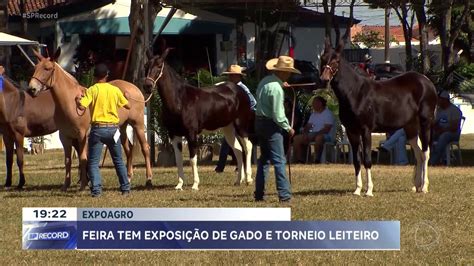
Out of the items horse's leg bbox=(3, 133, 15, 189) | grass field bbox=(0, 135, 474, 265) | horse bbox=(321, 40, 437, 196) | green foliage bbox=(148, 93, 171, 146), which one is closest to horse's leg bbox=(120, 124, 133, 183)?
grass field bbox=(0, 135, 474, 265)

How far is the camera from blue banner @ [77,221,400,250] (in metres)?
9.61

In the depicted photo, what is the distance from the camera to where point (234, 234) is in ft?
31.6

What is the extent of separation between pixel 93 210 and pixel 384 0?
23.3 meters

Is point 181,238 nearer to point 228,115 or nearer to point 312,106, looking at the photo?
point 228,115

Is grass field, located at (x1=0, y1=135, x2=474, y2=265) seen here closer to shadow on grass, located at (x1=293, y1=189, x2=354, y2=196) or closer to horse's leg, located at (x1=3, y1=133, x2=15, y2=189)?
shadow on grass, located at (x1=293, y1=189, x2=354, y2=196)

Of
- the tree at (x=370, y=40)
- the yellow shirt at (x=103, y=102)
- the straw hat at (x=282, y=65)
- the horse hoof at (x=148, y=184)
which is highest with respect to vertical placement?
the straw hat at (x=282, y=65)

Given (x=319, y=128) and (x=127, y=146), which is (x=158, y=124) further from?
(x=127, y=146)

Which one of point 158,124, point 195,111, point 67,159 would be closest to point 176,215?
point 195,111

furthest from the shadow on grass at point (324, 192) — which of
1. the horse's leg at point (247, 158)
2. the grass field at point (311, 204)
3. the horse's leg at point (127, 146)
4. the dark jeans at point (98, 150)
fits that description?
the horse's leg at point (127, 146)

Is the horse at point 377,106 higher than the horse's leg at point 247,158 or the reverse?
higher

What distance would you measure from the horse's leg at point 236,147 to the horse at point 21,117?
9.45 ft

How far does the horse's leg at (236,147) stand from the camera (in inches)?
728

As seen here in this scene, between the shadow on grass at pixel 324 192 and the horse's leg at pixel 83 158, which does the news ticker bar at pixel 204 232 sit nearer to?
the shadow on grass at pixel 324 192

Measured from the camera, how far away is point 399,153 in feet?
76.6
